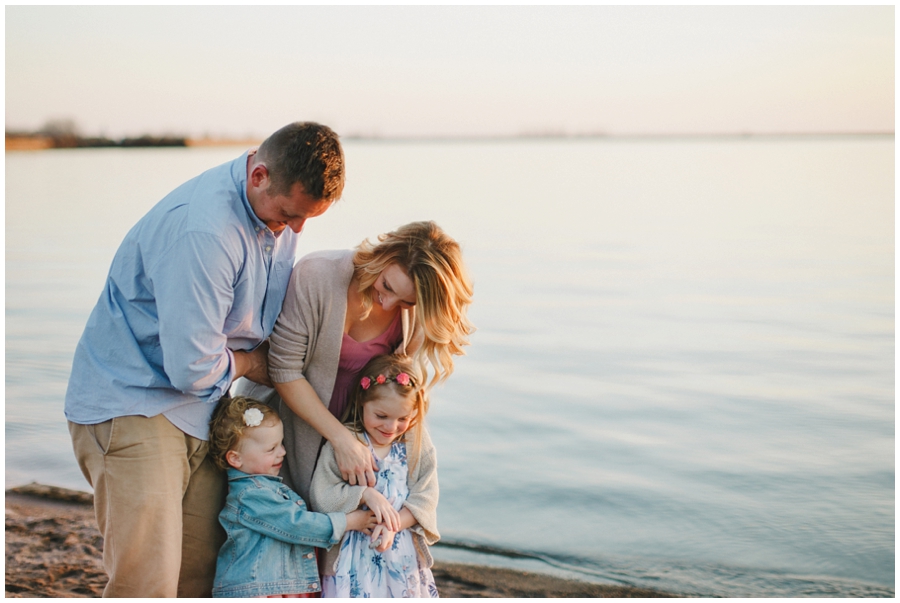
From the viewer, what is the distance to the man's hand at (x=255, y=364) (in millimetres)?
2943

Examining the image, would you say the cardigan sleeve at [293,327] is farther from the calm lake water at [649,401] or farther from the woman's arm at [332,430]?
the calm lake water at [649,401]

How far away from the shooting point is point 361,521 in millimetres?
3094

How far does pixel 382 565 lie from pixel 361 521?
196mm

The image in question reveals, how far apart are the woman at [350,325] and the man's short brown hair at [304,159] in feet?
1.29

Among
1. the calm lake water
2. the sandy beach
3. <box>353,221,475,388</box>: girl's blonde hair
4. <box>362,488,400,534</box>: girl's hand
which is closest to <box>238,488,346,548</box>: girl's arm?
<box>362,488,400,534</box>: girl's hand

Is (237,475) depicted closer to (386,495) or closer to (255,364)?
(255,364)

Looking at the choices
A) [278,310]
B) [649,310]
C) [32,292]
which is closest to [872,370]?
[649,310]

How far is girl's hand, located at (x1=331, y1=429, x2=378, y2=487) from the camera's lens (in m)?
3.08

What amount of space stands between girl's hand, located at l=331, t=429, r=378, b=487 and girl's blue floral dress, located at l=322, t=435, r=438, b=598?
9 centimetres

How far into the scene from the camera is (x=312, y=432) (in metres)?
3.17

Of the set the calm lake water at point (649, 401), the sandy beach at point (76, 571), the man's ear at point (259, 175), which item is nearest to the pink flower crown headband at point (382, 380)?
the man's ear at point (259, 175)

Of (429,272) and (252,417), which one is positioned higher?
(429,272)

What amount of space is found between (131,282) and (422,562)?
1425 millimetres

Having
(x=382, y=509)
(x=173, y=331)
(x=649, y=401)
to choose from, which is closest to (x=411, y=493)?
(x=382, y=509)
